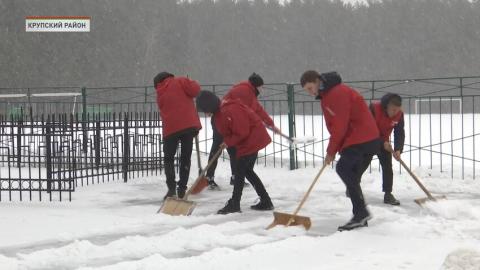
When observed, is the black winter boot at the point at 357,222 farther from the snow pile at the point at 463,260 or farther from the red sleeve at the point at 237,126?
the snow pile at the point at 463,260

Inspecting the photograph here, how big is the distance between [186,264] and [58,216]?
111 inches

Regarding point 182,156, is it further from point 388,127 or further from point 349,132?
point 349,132

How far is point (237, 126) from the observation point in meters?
8.20

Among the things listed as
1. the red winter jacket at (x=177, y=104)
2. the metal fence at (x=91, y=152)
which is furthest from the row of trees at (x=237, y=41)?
the red winter jacket at (x=177, y=104)

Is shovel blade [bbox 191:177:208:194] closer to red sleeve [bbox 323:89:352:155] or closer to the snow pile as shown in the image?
red sleeve [bbox 323:89:352:155]

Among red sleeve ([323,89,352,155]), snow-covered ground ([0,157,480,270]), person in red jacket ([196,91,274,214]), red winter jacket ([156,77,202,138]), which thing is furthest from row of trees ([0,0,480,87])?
red sleeve ([323,89,352,155])

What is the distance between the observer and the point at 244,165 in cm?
838

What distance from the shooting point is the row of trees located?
38.5 metres

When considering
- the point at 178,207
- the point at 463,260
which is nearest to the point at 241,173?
the point at 178,207

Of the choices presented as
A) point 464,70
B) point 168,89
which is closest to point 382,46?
point 464,70

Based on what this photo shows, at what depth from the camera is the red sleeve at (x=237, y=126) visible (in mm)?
8211

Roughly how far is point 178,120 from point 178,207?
136 centimetres

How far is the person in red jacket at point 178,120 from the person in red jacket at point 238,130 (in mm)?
847

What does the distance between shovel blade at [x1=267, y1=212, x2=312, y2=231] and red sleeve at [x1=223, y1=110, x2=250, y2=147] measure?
1.25 m
